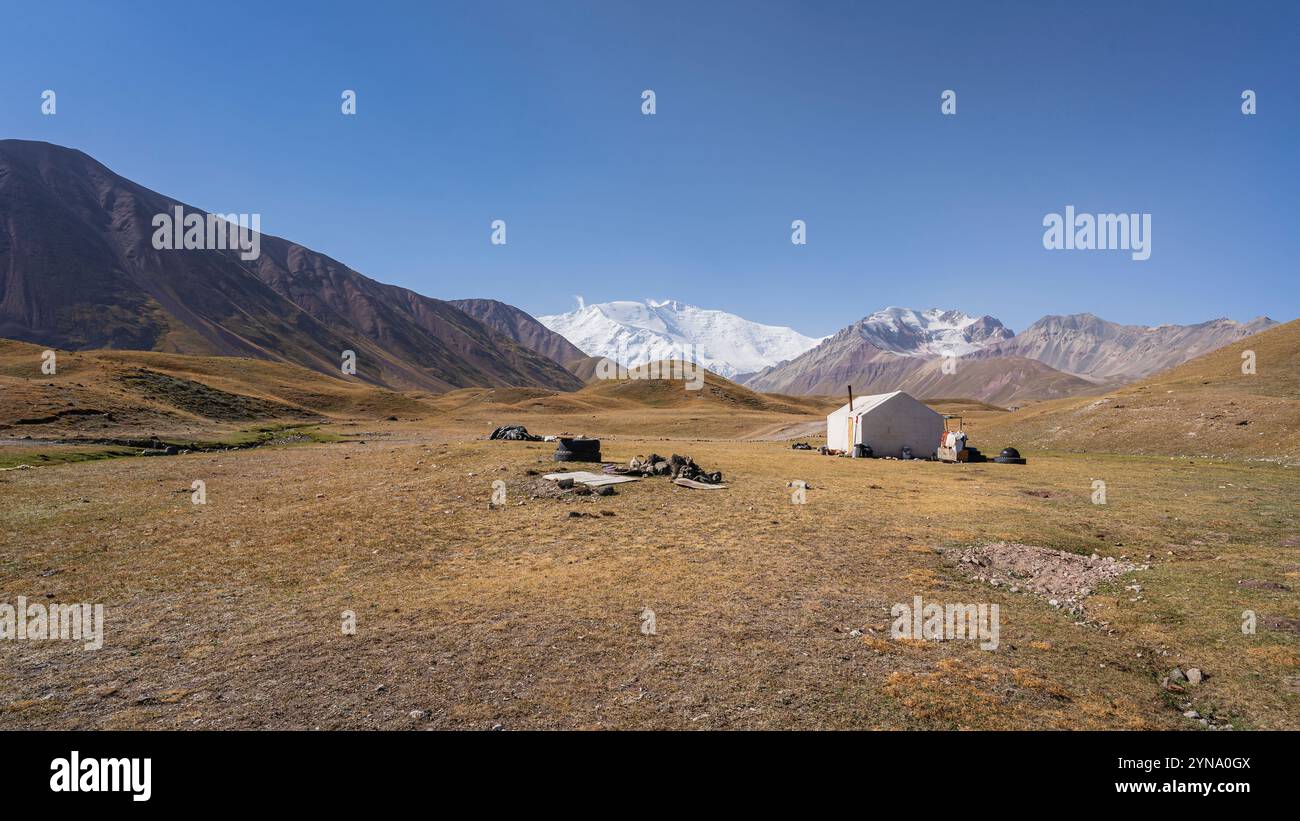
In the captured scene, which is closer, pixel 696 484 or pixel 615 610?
pixel 615 610

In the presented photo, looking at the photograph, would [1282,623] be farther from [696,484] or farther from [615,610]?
[696,484]

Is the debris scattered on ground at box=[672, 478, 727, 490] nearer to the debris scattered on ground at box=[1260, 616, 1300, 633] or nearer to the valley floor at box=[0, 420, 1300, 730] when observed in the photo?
the valley floor at box=[0, 420, 1300, 730]

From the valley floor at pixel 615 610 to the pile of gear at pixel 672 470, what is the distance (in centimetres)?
322

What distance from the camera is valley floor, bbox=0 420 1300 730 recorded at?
8.04 metres

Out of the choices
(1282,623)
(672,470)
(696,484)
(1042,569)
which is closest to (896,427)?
(672,470)

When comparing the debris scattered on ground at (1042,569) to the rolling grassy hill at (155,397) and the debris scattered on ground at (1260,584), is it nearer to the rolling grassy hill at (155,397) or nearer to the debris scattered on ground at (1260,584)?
the debris scattered on ground at (1260,584)

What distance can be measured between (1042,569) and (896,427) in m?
36.9

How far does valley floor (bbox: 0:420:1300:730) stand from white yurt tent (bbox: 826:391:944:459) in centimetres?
2456

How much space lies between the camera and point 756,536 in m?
18.3

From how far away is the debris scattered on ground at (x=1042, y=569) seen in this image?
13.5 m

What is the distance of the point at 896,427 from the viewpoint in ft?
164
